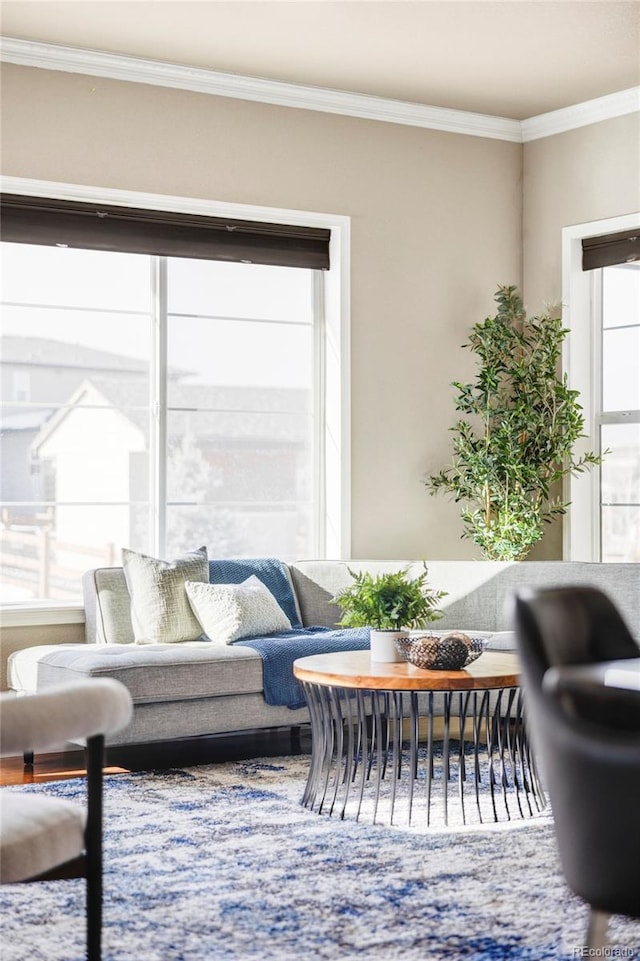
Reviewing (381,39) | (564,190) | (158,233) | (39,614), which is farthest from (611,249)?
(39,614)

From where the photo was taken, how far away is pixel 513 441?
20.3 ft

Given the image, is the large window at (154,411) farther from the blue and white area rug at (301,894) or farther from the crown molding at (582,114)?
the blue and white area rug at (301,894)

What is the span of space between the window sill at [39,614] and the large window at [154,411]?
0.34 feet

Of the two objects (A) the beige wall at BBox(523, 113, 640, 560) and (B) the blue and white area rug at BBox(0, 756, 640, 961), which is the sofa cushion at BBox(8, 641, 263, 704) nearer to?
(B) the blue and white area rug at BBox(0, 756, 640, 961)

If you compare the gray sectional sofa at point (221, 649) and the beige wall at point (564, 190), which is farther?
the beige wall at point (564, 190)

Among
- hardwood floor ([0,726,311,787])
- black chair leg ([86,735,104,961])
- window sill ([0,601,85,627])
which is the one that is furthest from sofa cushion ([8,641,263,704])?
black chair leg ([86,735,104,961])

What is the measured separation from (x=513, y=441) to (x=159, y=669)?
250cm

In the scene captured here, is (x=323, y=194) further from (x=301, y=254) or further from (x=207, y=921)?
(x=207, y=921)

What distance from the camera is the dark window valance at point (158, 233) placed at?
5.49 metres

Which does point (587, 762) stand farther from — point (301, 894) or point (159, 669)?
point (159, 669)

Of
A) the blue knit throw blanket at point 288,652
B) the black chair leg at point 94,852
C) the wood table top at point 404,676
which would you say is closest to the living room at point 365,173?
the blue knit throw blanket at point 288,652

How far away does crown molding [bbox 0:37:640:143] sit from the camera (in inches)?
215

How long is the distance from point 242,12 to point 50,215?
128 centimetres

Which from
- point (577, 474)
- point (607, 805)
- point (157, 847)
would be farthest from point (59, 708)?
point (577, 474)
